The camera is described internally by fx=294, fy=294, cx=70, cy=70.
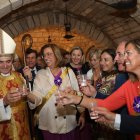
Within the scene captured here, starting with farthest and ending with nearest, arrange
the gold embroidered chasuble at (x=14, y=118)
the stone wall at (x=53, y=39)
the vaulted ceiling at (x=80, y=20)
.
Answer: the stone wall at (x=53, y=39)
the vaulted ceiling at (x=80, y=20)
the gold embroidered chasuble at (x=14, y=118)

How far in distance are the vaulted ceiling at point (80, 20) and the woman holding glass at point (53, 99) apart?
3.18 metres

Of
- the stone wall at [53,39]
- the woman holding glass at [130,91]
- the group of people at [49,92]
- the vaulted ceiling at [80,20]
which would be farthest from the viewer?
the stone wall at [53,39]

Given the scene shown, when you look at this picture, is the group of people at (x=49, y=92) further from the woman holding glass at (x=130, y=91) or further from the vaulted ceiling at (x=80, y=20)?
the vaulted ceiling at (x=80, y=20)

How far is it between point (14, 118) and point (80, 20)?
5.53 metres

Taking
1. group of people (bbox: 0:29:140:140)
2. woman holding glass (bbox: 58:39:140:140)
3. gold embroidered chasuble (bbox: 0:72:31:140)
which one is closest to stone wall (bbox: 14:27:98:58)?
group of people (bbox: 0:29:140:140)

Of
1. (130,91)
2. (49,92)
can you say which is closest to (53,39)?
(49,92)

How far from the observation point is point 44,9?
820 centimetres

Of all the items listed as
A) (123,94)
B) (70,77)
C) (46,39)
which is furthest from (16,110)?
(46,39)

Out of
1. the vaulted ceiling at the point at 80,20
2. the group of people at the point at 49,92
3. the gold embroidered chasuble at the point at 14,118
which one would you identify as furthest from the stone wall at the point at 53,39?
the gold embroidered chasuble at the point at 14,118

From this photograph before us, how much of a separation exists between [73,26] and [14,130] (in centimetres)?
557

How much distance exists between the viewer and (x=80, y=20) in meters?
8.70

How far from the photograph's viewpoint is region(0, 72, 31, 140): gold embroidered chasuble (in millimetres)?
3609

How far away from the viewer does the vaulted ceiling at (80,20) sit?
22.9 feet

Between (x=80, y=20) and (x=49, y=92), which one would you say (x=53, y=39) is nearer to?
(x=80, y=20)
